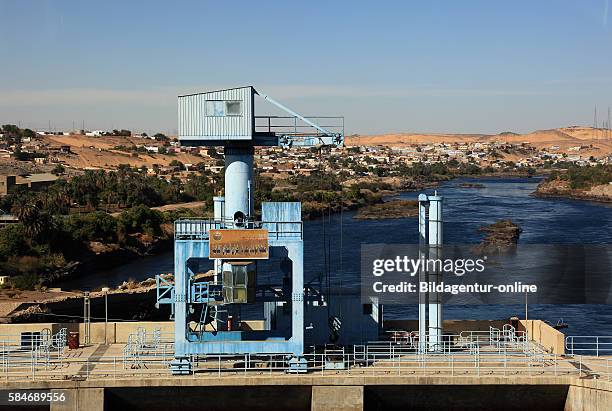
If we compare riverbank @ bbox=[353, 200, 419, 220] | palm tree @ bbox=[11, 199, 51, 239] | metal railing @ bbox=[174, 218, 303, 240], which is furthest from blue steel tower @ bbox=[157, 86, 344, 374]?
riverbank @ bbox=[353, 200, 419, 220]

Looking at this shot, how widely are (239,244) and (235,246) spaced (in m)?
0.13

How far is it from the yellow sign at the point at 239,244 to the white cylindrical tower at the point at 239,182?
→ 1649mm

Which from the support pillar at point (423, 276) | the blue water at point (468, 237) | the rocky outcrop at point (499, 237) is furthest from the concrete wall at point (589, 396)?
the rocky outcrop at point (499, 237)

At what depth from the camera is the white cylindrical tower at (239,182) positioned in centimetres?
2994

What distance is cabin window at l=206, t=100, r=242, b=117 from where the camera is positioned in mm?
29297

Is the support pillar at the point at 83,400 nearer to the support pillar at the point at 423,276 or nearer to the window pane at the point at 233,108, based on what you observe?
the window pane at the point at 233,108

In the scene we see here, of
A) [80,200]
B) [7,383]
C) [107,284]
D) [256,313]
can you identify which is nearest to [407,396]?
[7,383]

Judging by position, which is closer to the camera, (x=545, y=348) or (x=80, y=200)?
(x=545, y=348)

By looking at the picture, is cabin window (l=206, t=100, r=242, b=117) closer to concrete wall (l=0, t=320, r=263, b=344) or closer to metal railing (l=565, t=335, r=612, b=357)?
concrete wall (l=0, t=320, r=263, b=344)

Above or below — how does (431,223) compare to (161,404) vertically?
above

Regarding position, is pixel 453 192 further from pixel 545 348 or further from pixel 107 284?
pixel 545 348

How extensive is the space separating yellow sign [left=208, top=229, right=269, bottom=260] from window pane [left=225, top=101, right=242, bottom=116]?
371 centimetres

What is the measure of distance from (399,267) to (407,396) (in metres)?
4.70

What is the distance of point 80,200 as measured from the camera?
397ft
